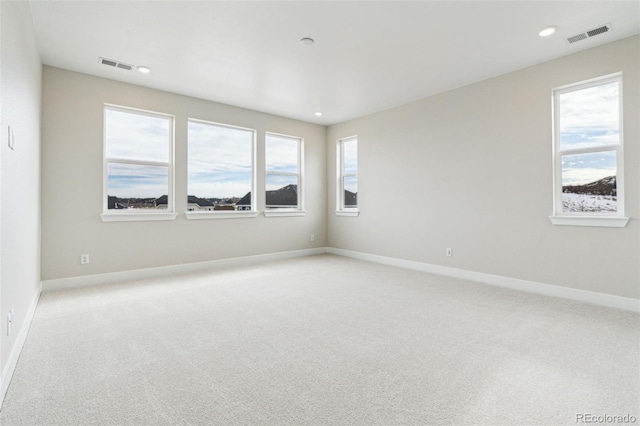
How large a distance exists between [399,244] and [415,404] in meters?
3.83

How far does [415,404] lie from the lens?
1683 millimetres

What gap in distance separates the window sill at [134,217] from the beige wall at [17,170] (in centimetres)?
109

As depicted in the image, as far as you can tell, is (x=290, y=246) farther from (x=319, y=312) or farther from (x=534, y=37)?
(x=534, y=37)

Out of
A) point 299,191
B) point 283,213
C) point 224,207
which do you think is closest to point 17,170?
point 224,207

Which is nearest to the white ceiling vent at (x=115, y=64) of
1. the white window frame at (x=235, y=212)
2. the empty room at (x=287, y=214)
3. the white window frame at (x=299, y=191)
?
the empty room at (x=287, y=214)

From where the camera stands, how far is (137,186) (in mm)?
4516

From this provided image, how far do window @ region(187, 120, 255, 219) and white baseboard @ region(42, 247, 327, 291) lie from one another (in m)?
0.78

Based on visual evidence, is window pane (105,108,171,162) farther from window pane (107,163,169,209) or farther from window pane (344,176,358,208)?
window pane (344,176,358,208)

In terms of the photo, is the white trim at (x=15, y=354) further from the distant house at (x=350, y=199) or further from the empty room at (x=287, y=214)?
the distant house at (x=350, y=199)

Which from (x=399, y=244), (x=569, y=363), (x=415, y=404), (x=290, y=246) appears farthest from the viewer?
(x=290, y=246)

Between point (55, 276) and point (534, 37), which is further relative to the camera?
point (55, 276)

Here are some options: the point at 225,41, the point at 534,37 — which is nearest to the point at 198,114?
the point at 225,41

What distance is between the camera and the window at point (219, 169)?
506 cm

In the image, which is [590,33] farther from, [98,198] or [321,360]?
[98,198]
